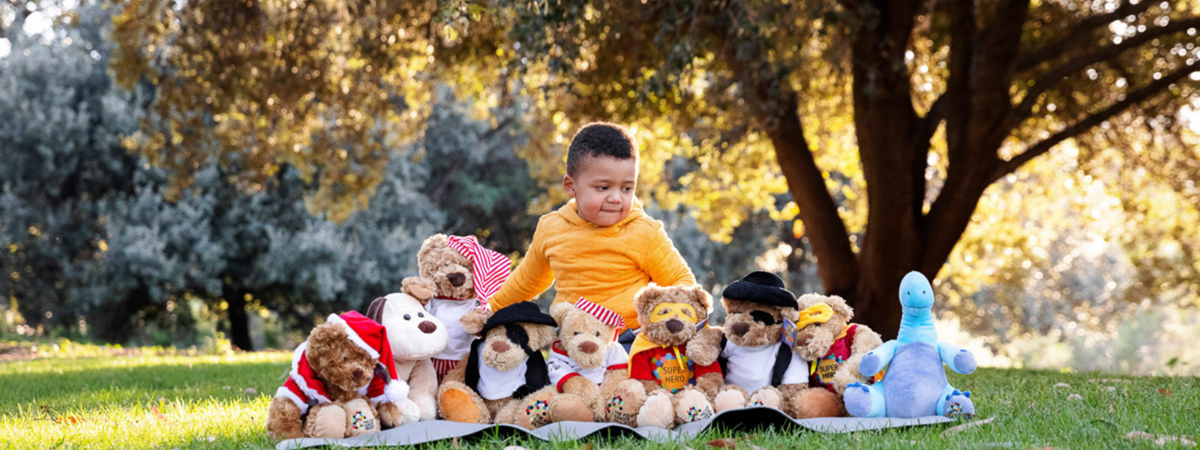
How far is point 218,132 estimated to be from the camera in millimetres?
10062

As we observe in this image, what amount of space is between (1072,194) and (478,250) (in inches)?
509

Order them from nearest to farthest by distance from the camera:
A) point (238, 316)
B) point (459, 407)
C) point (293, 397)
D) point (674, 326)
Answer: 1. point (293, 397)
2. point (674, 326)
3. point (459, 407)
4. point (238, 316)

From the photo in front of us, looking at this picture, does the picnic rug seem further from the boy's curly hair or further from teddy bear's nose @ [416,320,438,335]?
the boy's curly hair

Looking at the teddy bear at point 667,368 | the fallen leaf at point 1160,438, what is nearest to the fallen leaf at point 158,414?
the teddy bear at point 667,368

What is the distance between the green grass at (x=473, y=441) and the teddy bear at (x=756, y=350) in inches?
14.8

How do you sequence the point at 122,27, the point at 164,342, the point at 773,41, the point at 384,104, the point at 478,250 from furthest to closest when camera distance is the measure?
the point at 164,342
the point at 384,104
the point at 122,27
the point at 773,41
the point at 478,250

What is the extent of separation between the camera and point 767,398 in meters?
3.52

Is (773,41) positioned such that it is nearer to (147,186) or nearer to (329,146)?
(329,146)

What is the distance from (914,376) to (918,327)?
0.72 feet

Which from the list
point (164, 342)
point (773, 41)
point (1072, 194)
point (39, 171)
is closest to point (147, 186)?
point (39, 171)

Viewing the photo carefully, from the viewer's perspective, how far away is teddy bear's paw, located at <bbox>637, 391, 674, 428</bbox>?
336 cm

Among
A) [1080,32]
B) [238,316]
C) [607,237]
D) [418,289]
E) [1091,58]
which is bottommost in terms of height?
[418,289]

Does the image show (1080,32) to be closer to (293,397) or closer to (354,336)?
(354,336)

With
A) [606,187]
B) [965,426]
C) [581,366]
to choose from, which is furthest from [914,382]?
[606,187]
